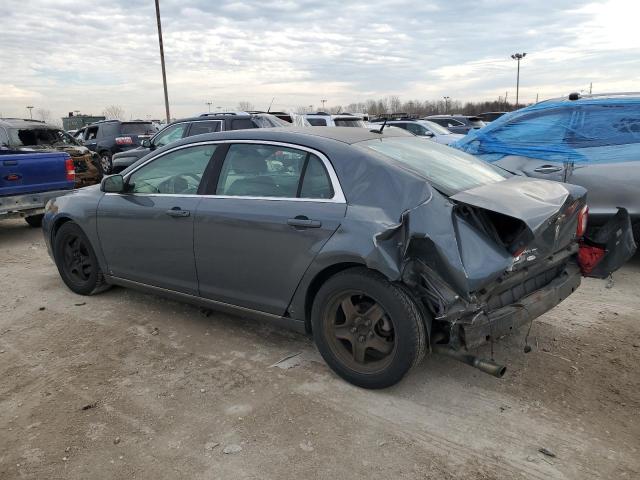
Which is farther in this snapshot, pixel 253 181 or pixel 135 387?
pixel 253 181

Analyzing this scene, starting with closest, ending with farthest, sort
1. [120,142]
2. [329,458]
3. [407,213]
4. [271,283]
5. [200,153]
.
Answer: [329,458] → [407,213] → [271,283] → [200,153] → [120,142]

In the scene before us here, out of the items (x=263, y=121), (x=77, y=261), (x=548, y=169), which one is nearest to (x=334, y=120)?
(x=263, y=121)

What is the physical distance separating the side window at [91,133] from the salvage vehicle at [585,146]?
1515 centimetres

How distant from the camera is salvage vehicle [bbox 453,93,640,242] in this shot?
5.40m

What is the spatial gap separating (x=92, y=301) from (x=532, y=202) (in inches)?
159

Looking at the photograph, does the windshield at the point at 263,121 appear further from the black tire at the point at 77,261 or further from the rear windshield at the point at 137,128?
the rear windshield at the point at 137,128

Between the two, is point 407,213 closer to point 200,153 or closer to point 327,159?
point 327,159

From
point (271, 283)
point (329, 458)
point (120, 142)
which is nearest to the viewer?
point (329, 458)

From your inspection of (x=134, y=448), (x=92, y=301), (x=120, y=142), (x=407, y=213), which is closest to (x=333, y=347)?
(x=407, y=213)

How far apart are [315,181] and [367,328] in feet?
3.33

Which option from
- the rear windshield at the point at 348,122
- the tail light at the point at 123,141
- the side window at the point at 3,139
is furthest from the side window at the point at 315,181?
the tail light at the point at 123,141

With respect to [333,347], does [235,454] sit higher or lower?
lower

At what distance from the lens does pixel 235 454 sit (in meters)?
2.74

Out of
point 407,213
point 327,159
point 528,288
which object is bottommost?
point 528,288
